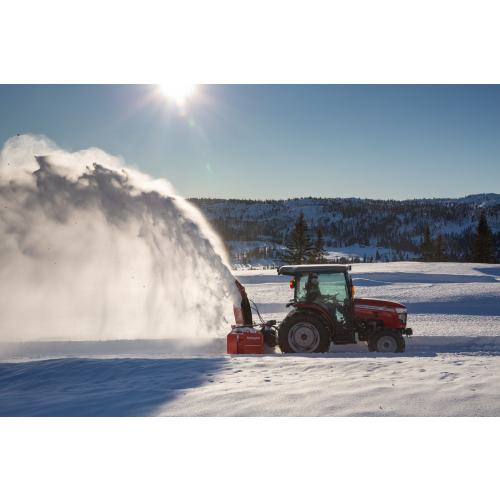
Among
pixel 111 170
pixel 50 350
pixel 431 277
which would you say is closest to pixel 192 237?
pixel 111 170

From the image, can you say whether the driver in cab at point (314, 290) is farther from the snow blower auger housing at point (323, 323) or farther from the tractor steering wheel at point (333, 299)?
the tractor steering wheel at point (333, 299)

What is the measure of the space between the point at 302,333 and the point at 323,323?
495 mm

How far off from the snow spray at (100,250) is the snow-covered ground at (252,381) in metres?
1.17

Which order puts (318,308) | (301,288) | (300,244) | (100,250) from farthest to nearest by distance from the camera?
(300,244), (100,250), (301,288), (318,308)

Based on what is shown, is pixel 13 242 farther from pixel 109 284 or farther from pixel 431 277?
pixel 431 277

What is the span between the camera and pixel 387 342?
7.80m

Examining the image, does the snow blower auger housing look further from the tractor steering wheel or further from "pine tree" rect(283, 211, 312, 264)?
"pine tree" rect(283, 211, 312, 264)

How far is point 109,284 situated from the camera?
12320mm

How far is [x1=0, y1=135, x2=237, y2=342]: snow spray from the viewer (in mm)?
9539

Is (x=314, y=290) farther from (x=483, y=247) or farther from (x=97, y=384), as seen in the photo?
(x=483, y=247)

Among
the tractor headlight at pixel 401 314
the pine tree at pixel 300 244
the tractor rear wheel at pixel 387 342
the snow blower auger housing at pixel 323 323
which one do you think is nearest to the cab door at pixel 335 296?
the snow blower auger housing at pixel 323 323

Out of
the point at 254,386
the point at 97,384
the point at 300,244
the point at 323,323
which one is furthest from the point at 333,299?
the point at 300,244

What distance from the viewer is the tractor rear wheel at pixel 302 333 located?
24.8ft

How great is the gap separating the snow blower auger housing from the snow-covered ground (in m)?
0.58
